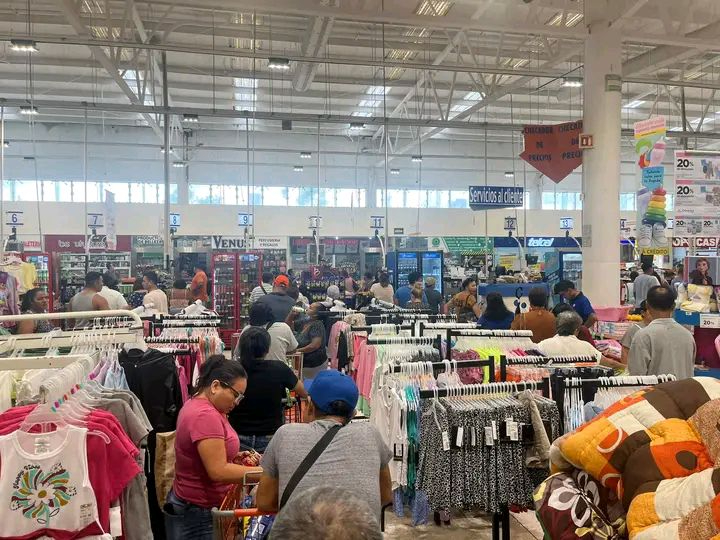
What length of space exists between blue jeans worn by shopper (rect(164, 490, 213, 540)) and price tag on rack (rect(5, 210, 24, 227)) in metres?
14.3

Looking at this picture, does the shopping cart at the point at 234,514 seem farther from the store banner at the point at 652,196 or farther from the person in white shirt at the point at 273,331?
the store banner at the point at 652,196

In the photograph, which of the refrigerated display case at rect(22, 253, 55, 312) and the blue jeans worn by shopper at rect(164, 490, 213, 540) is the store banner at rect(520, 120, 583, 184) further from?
the refrigerated display case at rect(22, 253, 55, 312)

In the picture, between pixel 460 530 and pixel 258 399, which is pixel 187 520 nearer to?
pixel 258 399

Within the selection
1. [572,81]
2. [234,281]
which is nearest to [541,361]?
[572,81]

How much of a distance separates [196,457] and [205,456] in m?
0.11

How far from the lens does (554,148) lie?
10.6 m

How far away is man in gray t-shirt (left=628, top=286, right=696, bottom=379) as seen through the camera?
14.1 ft

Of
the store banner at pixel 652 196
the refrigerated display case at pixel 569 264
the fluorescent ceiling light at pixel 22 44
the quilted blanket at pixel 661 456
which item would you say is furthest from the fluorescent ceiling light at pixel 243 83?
the quilted blanket at pixel 661 456

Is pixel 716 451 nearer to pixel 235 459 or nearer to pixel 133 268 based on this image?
pixel 235 459

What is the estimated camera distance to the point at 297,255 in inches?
736

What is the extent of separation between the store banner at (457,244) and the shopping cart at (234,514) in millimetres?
15972

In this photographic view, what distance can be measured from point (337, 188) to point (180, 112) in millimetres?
10945

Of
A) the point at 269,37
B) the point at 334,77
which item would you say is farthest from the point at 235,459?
the point at 334,77

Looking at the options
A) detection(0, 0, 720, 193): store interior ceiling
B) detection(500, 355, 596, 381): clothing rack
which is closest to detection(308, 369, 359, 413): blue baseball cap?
detection(500, 355, 596, 381): clothing rack
